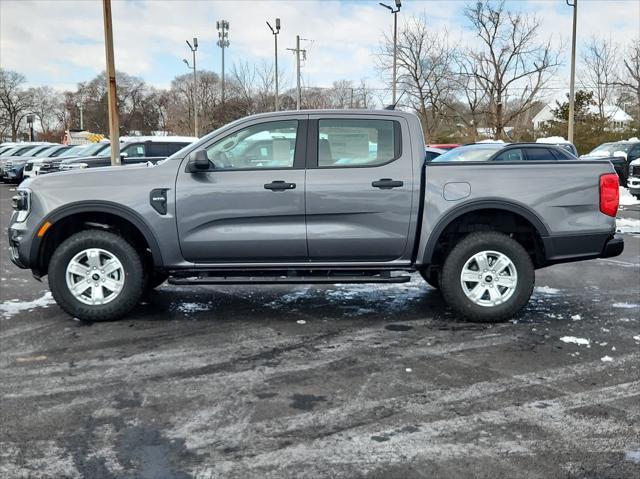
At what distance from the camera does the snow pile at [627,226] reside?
1251cm

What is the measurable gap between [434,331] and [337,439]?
2.34 meters

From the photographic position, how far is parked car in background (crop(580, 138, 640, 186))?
21.5m

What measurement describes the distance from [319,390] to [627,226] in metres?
10.9

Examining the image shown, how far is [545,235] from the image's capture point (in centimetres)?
582

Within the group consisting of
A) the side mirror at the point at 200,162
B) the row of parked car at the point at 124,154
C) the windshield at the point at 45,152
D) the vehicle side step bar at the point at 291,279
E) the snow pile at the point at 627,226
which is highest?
the windshield at the point at 45,152

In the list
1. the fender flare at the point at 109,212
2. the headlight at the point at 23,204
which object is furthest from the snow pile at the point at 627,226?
the headlight at the point at 23,204

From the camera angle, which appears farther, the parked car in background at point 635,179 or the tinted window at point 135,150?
the parked car in background at point 635,179

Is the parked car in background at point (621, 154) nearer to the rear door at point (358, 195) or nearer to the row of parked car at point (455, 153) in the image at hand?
the row of parked car at point (455, 153)

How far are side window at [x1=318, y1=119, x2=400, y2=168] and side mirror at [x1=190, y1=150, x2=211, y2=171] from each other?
0.98 metres

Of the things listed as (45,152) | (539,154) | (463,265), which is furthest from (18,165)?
(463,265)

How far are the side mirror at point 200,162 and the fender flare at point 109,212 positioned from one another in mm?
647

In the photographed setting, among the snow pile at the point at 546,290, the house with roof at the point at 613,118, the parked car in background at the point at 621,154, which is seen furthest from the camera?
the house with roof at the point at 613,118

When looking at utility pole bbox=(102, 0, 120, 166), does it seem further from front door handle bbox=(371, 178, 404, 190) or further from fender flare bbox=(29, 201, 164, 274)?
front door handle bbox=(371, 178, 404, 190)

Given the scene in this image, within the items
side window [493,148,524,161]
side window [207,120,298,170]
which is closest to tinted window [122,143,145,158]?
side window [493,148,524,161]
